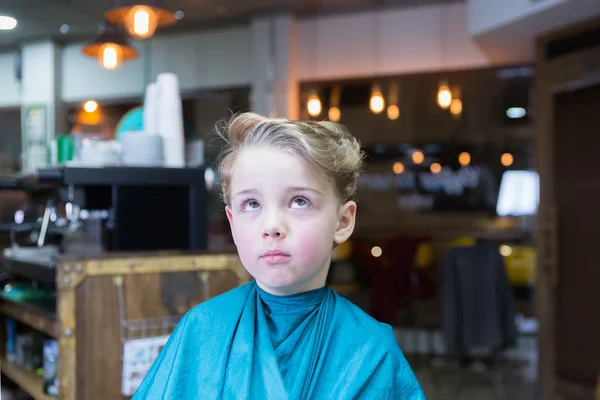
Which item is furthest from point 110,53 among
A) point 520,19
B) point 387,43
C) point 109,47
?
point 387,43

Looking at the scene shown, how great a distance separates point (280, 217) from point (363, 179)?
476 cm

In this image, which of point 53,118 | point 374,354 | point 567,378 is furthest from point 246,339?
point 53,118

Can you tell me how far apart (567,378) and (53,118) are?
4.29 meters

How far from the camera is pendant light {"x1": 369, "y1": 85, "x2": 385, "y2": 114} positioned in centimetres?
554

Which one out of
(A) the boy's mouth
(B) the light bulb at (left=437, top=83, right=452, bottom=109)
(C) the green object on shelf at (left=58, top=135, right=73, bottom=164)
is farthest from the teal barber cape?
(B) the light bulb at (left=437, top=83, right=452, bottom=109)

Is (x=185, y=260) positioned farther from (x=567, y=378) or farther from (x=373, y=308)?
(x=567, y=378)

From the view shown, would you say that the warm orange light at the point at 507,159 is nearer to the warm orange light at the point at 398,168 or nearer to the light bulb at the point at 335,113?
the warm orange light at the point at 398,168

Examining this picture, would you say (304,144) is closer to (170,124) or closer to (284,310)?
(284,310)

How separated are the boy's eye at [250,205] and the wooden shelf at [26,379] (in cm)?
131

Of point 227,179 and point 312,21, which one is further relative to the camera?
point 312,21

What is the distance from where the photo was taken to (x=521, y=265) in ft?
17.0

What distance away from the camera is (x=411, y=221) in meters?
5.63

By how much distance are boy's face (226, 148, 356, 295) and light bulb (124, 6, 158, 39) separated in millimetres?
2585

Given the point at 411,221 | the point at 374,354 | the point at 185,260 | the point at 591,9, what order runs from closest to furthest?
the point at 374,354 → the point at 185,260 → the point at 591,9 → the point at 411,221
